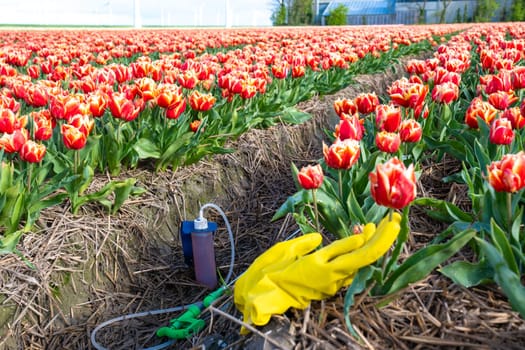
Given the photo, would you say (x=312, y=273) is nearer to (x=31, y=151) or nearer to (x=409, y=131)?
(x=409, y=131)

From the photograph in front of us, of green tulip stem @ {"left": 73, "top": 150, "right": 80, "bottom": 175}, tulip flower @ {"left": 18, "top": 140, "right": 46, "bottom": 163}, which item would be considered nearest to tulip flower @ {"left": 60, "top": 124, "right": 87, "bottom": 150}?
tulip flower @ {"left": 18, "top": 140, "right": 46, "bottom": 163}

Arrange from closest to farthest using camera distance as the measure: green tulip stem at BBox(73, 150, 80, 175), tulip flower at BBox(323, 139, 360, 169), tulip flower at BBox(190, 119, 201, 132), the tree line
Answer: tulip flower at BBox(323, 139, 360, 169) < green tulip stem at BBox(73, 150, 80, 175) < tulip flower at BBox(190, 119, 201, 132) < the tree line

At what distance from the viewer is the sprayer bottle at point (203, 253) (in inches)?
111

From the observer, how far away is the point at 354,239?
5.47ft

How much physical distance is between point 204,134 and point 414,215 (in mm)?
1888

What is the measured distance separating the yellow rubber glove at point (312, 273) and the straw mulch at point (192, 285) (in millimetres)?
66

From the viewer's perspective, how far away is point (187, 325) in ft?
8.17

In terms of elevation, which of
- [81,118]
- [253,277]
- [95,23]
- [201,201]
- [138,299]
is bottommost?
[138,299]

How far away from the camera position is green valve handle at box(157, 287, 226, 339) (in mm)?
2381

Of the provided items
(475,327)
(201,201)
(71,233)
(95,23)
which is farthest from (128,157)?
(95,23)

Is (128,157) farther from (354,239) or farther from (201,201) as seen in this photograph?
(354,239)

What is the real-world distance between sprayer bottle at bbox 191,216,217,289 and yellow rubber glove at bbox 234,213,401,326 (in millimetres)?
1054

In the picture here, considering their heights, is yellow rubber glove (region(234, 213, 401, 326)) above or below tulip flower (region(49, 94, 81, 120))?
below

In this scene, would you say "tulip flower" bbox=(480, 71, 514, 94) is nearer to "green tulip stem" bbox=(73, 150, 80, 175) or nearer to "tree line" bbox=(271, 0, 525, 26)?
"green tulip stem" bbox=(73, 150, 80, 175)
